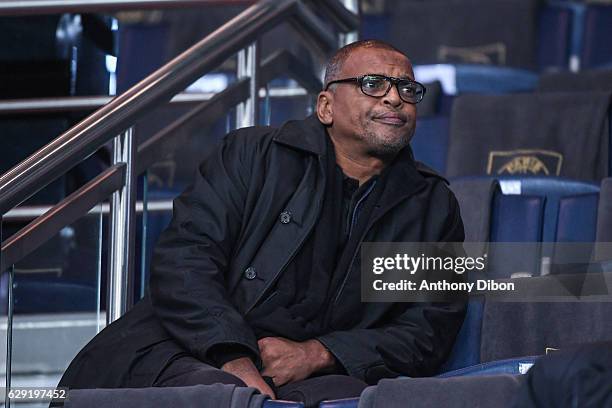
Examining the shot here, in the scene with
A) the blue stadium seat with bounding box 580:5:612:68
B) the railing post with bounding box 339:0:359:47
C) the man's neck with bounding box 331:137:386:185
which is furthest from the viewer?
the blue stadium seat with bounding box 580:5:612:68

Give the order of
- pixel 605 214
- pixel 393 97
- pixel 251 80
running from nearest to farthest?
pixel 393 97
pixel 605 214
pixel 251 80

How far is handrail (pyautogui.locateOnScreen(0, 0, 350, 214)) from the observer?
9.49 feet

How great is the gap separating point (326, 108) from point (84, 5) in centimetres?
97

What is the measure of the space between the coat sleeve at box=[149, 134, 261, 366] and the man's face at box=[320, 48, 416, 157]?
9.8 inches

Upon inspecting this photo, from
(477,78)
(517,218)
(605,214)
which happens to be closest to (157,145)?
(517,218)

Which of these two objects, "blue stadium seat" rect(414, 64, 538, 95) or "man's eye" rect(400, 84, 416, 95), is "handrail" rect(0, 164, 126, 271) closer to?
"man's eye" rect(400, 84, 416, 95)

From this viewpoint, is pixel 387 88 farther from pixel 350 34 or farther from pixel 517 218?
pixel 350 34

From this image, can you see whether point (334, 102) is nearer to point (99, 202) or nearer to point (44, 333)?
point (99, 202)

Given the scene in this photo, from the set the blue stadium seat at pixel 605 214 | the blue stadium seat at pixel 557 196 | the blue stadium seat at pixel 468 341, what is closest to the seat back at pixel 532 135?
the blue stadium seat at pixel 557 196

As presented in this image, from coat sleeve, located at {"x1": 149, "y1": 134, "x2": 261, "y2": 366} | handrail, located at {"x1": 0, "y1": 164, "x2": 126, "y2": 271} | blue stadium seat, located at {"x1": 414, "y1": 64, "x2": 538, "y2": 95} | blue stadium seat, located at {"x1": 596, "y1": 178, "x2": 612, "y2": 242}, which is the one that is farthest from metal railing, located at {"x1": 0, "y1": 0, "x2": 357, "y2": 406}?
blue stadium seat, located at {"x1": 414, "y1": 64, "x2": 538, "y2": 95}

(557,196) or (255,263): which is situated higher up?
(557,196)

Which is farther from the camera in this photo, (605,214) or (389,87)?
(605,214)

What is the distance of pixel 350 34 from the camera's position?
435cm

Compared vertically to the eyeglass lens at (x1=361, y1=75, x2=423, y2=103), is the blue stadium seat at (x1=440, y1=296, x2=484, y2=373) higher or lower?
lower
